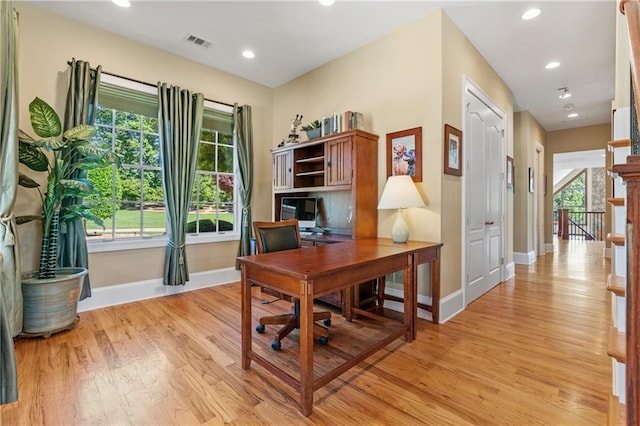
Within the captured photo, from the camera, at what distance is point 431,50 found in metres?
2.91

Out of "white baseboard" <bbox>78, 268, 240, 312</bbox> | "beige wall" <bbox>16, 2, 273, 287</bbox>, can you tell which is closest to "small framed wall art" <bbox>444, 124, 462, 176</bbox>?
"beige wall" <bbox>16, 2, 273, 287</bbox>

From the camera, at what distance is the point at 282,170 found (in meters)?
4.12

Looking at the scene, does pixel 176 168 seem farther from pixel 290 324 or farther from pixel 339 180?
pixel 290 324

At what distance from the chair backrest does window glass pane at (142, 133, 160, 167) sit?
2084mm

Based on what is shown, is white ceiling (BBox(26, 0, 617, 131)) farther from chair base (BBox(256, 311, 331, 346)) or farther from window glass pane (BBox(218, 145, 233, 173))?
chair base (BBox(256, 311, 331, 346))

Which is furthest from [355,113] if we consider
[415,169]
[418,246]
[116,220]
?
[116,220]

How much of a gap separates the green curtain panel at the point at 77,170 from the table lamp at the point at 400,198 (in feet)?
9.93

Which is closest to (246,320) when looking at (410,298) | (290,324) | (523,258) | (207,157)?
(290,324)

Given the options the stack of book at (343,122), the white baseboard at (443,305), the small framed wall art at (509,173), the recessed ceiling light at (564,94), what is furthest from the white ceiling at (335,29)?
the white baseboard at (443,305)

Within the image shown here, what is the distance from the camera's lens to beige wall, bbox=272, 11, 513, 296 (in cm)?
291

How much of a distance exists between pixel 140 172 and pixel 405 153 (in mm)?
3178

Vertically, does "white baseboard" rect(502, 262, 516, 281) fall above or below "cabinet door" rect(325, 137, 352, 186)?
below

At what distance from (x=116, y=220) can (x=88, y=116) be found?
3.82 feet

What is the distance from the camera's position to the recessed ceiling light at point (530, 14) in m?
2.88
